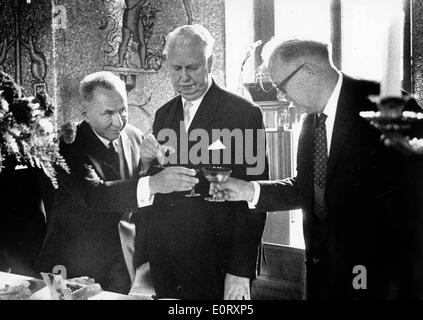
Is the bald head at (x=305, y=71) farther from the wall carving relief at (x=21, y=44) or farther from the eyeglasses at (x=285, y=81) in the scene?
the wall carving relief at (x=21, y=44)

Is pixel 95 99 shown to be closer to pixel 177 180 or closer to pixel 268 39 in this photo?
pixel 177 180

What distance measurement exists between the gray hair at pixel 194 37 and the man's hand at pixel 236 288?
0.91 meters

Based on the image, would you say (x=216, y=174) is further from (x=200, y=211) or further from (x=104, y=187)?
(x=104, y=187)

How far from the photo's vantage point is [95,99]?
7.05 ft

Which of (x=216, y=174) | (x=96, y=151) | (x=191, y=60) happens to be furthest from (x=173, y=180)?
(x=191, y=60)

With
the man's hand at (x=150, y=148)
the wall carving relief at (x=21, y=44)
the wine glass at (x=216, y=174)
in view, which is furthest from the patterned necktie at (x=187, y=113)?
the wall carving relief at (x=21, y=44)

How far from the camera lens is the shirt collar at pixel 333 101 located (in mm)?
1835

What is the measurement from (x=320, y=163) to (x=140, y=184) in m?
0.75

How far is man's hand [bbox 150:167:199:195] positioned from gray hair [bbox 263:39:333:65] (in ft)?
1.93

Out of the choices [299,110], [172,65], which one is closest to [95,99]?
[172,65]

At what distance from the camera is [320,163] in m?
1.89
